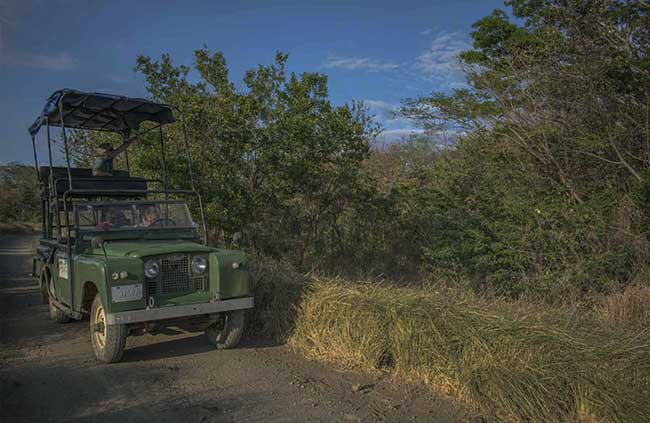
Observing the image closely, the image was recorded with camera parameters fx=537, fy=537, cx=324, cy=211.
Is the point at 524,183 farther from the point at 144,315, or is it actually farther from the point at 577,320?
the point at 144,315

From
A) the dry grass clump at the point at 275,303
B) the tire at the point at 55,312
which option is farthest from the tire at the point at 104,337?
the dry grass clump at the point at 275,303

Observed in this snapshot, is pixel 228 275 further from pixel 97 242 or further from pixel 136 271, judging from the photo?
pixel 97 242

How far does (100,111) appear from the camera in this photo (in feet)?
28.0

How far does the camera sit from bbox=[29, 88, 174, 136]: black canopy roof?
299 inches

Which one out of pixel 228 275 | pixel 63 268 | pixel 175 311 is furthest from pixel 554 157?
pixel 63 268

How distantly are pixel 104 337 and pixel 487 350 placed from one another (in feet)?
13.5

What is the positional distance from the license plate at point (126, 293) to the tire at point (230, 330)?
1212 millimetres

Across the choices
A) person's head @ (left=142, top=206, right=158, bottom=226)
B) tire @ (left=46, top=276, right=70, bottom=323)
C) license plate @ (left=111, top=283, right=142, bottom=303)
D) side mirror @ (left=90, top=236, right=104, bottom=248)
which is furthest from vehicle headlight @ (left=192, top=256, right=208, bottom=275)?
tire @ (left=46, top=276, right=70, bottom=323)

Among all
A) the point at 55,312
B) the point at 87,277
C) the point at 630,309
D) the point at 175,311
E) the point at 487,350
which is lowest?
the point at 630,309

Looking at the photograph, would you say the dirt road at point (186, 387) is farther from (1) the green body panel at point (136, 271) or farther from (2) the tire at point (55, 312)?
(1) the green body panel at point (136, 271)

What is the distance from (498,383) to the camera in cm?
477

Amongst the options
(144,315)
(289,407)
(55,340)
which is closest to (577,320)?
(289,407)

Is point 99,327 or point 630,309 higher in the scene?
point 99,327

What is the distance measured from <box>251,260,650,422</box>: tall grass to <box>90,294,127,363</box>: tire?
6.87 ft
